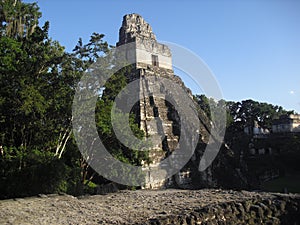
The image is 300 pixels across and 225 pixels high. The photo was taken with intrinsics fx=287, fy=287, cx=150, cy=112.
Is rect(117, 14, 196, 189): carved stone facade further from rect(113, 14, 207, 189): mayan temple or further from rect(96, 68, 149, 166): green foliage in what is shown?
rect(96, 68, 149, 166): green foliage

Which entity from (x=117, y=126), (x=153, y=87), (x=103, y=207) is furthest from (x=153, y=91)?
(x=103, y=207)

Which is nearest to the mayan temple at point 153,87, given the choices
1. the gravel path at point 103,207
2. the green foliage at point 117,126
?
the green foliage at point 117,126

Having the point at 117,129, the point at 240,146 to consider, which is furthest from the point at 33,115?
the point at 240,146

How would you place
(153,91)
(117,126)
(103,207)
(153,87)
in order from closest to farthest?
(103,207) → (117,126) → (153,91) → (153,87)

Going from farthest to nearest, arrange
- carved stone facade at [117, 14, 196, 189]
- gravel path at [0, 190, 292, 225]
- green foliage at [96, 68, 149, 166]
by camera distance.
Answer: carved stone facade at [117, 14, 196, 189] < green foliage at [96, 68, 149, 166] < gravel path at [0, 190, 292, 225]

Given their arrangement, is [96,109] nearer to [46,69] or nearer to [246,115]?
[46,69]

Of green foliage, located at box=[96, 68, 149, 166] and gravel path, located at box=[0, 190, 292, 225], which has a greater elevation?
green foliage, located at box=[96, 68, 149, 166]

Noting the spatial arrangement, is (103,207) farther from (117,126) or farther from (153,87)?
(153,87)

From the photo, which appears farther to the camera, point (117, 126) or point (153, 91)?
point (153, 91)

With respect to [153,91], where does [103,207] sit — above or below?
below

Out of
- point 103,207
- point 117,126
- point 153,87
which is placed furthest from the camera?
point 153,87

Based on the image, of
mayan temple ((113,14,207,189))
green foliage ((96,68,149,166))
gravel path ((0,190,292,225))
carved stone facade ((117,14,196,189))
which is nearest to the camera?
gravel path ((0,190,292,225))

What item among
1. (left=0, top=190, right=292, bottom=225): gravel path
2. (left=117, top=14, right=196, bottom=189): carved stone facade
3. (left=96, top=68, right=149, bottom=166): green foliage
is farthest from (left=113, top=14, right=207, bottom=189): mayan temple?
(left=0, top=190, right=292, bottom=225): gravel path

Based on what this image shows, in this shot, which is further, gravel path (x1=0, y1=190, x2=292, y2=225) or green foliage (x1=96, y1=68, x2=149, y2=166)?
green foliage (x1=96, y1=68, x2=149, y2=166)
